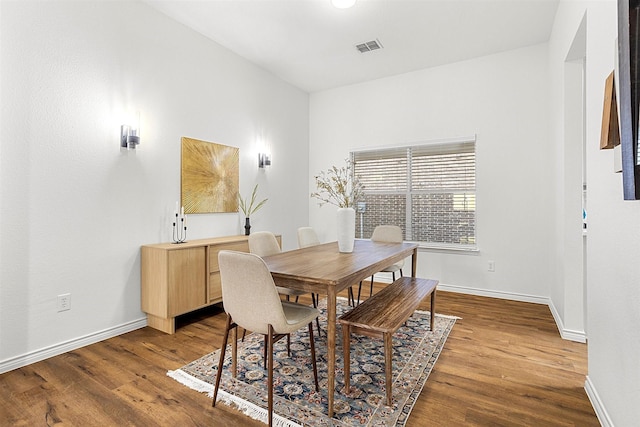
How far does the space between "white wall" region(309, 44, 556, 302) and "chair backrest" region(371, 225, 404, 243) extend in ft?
3.34

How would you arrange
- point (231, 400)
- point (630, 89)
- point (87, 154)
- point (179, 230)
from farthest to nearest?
point (179, 230) → point (87, 154) → point (231, 400) → point (630, 89)

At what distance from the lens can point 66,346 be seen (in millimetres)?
2453

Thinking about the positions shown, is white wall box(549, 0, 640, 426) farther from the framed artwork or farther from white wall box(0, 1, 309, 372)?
white wall box(0, 1, 309, 372)

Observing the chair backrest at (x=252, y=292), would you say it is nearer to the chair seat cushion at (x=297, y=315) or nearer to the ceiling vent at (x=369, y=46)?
the chair seat cushion at (x=297, y=315)

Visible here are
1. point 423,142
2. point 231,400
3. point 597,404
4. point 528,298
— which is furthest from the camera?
point 423,142

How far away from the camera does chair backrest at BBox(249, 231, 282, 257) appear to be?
2.77 metres

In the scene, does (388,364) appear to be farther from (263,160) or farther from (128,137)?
Result: (263,160)

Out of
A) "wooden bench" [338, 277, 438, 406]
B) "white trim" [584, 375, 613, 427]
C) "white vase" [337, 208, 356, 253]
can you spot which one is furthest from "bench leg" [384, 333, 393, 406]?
"white trim" [584, 375, 613, 427]

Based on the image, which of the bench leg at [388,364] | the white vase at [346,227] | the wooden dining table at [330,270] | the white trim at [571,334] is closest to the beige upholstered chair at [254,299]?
the wooden dining table at [330,270]

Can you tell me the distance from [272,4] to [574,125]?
2.87 m

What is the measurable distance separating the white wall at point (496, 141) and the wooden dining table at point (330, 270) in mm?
1812

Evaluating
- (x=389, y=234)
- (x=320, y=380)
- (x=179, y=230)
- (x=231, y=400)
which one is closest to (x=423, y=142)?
(x=389, y=234)

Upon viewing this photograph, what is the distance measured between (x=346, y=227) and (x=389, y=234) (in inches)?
45.4

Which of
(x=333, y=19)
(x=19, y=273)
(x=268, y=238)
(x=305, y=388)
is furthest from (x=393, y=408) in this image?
(x=333, y=19)
